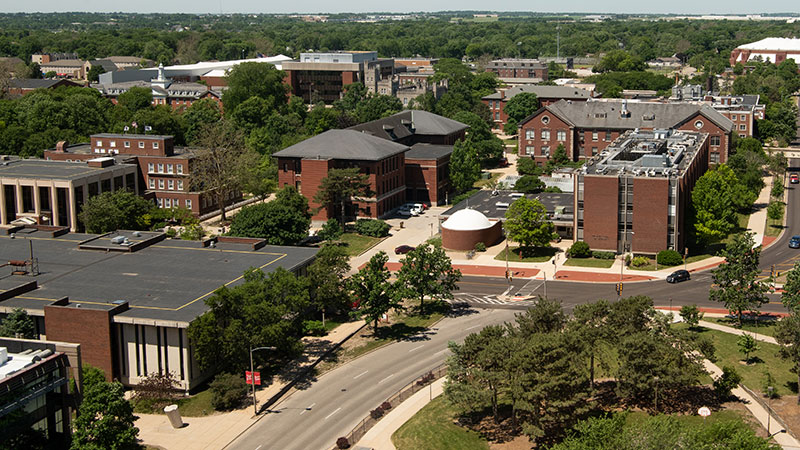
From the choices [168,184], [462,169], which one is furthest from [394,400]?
[462,169]

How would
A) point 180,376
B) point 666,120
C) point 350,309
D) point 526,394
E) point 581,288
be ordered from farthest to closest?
point 666,120 < point 581,288 < point 350,309 < point 180,376 < point 526,394

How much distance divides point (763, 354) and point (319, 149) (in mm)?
71887

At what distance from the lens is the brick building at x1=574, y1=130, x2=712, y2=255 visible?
10238 cm

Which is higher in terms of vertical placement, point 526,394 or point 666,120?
point 666,120

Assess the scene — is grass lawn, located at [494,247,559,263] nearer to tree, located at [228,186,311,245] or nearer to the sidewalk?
tree, located at [228,186,311,245]

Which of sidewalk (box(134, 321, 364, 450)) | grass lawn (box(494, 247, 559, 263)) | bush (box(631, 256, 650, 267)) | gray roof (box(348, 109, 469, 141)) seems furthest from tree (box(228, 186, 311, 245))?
gray roof (box(348, 109, 469, 141))

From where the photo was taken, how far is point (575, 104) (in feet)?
551

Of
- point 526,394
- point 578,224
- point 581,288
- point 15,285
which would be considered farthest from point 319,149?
point 526,394

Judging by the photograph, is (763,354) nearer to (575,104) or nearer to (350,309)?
(350,309)

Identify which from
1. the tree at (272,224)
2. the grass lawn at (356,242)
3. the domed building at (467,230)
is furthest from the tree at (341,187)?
the domed building at (467,230)

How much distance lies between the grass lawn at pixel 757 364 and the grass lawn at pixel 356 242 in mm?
47922

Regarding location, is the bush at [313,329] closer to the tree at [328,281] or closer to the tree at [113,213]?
the tree at [328,281]

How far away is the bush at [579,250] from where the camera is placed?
105 m

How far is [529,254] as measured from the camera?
357 ft
